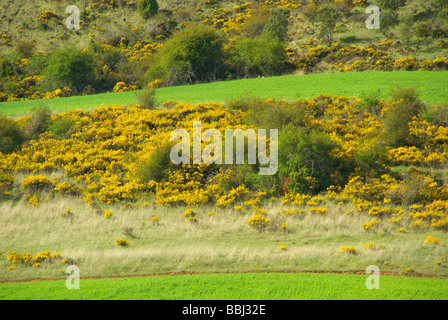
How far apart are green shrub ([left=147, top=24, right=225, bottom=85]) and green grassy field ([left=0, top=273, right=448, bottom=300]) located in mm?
32194

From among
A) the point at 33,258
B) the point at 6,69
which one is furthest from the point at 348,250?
the point at 6,69

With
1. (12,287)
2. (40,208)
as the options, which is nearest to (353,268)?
(12,287)

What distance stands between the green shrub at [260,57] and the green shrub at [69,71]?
15920 mm

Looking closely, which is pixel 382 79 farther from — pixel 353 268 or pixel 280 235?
pixel 353 268

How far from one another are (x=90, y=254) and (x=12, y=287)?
3.44m

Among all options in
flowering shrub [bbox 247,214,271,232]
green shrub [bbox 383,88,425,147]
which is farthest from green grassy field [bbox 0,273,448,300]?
green shrub [bbox 383,88,425,147]

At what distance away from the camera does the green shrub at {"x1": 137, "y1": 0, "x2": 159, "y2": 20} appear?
58.9m

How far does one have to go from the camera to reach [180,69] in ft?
142

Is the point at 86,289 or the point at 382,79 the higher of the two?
the point at 382,79

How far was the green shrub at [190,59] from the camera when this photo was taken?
4353 centimetres

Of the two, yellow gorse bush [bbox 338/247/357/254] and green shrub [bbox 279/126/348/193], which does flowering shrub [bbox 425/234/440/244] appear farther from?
green shrub [bbox 279/126/348/193]

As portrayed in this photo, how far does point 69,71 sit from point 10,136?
17278 millimetres

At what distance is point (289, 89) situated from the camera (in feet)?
113

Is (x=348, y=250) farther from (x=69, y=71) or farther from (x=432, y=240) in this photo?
(x=69, y=71)
